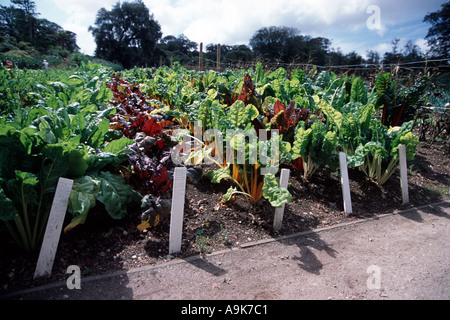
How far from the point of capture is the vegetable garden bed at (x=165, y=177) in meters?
1.76

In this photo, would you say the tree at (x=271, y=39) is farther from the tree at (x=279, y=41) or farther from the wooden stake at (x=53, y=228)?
the wooden stake at (x=53, y=228)

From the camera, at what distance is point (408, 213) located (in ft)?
9.59

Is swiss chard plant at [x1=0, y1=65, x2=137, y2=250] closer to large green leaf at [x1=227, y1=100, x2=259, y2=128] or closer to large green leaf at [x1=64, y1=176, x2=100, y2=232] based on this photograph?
large green leaf at [x1=64, y1=176, x2=100, y2=232]

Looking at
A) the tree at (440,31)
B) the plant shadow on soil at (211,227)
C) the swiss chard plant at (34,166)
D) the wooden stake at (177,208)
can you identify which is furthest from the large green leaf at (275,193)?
the tree at (440,31)

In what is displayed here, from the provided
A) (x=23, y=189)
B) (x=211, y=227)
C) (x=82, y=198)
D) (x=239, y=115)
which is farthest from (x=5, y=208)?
(x=239, y=115)

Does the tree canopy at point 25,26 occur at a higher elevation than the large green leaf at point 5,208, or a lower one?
higher

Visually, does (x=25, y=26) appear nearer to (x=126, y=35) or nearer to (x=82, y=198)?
(x=126, y=35)

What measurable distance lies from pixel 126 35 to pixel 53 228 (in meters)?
52.6

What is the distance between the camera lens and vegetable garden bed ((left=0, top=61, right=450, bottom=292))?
5.79 ft

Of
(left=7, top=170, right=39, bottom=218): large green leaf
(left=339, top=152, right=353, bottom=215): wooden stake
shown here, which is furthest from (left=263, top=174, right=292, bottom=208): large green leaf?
(left=7, top=170, right=39, bottom=218): large green leaf

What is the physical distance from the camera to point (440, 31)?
22406 mm

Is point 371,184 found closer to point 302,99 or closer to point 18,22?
point 302,99

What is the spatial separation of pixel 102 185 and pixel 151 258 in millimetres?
646

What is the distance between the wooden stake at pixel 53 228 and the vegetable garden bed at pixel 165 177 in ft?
0.20
